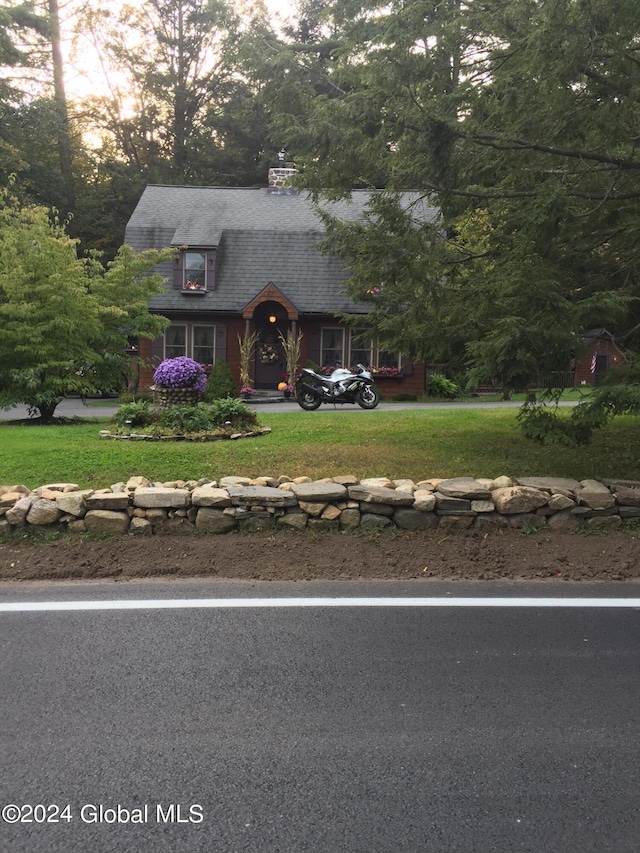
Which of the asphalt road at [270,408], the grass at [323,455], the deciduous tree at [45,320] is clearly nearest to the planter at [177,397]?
the grass at [323,455]

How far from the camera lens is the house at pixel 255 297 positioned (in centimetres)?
2383

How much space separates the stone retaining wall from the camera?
5746mm

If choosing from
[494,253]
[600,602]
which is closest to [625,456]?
[494,253]

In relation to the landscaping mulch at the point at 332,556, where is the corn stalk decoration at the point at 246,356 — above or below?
above

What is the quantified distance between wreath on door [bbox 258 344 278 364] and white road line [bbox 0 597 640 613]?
66.8ft

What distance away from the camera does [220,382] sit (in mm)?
21531

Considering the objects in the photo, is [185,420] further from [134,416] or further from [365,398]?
[365,398]

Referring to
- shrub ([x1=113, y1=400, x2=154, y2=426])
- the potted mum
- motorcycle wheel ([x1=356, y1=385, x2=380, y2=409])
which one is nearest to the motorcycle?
motorcycle wheel ([x1=356, y1=385, x2=380, y2=409])

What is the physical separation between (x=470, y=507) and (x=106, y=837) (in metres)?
4.25

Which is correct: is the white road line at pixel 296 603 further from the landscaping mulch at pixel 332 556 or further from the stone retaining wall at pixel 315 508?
the stone retaining wall at pixel 315 508

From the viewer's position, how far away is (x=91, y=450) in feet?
28.0

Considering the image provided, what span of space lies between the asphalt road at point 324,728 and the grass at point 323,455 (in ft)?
10.7

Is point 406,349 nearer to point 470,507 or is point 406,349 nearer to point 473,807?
point 470,507

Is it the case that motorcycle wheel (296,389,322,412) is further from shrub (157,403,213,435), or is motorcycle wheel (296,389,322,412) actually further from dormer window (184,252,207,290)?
dormer window (184,252,207,290)
